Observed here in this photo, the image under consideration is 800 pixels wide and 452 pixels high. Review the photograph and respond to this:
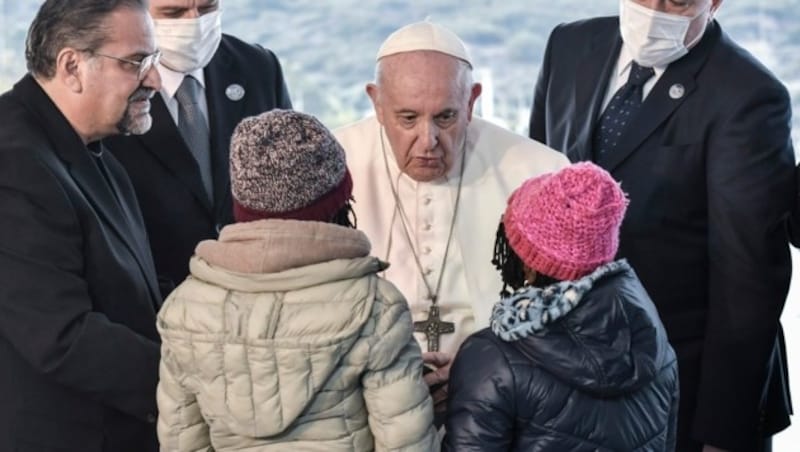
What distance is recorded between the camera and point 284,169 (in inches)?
92.6

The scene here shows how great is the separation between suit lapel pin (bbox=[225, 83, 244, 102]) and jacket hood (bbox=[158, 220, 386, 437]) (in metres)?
1.22

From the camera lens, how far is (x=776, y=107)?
10.7 feet

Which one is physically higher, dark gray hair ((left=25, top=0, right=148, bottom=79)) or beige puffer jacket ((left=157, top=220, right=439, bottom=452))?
dark gray hair ((left=25, top=0, right=148, bottom=79))

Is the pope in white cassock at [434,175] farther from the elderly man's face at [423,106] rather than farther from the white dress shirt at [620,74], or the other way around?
the white dress shirt at [620,74]

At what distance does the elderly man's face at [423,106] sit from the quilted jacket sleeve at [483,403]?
0.62m

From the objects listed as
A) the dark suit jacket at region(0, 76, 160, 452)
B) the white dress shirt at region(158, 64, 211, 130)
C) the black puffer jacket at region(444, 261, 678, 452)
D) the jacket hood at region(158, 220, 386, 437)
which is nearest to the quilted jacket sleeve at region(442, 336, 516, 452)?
the black puffer jacket at region(444, 261, 678, 452)

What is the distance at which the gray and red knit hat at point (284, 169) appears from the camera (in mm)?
2355

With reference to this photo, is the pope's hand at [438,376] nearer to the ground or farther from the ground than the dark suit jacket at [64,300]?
nearer to the ground

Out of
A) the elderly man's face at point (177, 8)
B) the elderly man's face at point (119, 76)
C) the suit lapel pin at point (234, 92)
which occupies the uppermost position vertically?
the elderly man's face at point (119, 76)

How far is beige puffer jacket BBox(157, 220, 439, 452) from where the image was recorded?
7.63 ft

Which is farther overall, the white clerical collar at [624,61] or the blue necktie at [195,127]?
the white clerical collar at [624,61]

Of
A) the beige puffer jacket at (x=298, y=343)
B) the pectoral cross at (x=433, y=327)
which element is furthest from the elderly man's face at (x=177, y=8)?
the beige puffer jacket at (x=298, y=343)

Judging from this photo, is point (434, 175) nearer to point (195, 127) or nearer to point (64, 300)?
point (195, 127)

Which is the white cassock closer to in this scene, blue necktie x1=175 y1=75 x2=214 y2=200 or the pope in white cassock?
the pope in white cassock
